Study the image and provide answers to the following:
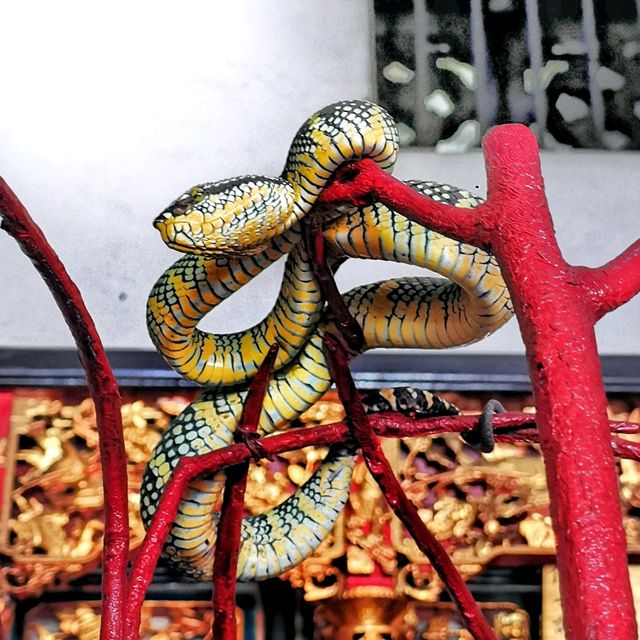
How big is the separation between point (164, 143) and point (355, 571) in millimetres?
895

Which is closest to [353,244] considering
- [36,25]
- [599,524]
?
[599,524]

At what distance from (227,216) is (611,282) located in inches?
14.9

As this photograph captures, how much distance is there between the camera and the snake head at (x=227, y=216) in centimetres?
86

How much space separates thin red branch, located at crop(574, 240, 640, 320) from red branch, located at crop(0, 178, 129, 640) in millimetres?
341

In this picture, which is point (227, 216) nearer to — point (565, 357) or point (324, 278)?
point (324, 278)

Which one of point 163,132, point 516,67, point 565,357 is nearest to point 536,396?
point 565,357

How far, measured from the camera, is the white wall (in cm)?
190

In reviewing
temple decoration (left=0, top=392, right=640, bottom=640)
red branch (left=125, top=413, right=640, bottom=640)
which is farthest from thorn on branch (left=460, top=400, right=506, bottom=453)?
temple decoration (left=0, top=392, right=640, bottom=640)

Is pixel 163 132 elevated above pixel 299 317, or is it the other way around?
pixel 163 132

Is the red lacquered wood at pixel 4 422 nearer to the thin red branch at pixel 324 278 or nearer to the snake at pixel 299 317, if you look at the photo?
the snake at pixel 299 317

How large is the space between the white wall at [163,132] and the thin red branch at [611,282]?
1255mm

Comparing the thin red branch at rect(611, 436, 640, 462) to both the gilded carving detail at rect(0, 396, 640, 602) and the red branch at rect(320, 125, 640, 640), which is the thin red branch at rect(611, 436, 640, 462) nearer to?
the red branch at rect(320, 125, 640, 640)

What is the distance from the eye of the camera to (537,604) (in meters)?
1.52

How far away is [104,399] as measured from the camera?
80 cm
